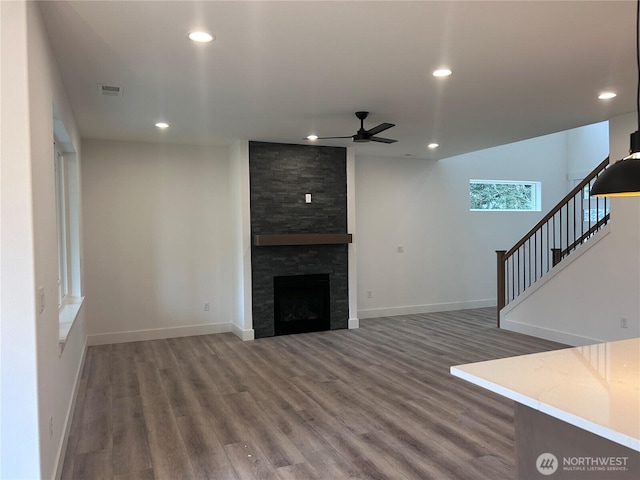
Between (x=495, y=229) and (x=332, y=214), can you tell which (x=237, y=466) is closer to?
(x=332, y=214)

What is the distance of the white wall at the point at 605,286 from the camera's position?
4988 mm

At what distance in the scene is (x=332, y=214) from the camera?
22.4 feet

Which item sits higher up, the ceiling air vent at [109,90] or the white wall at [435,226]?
the ceiling air vent at [109,90]

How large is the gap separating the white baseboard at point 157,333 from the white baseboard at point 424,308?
2.36 metres

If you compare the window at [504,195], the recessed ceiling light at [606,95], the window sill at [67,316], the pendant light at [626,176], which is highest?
the recessed ceiling light at [606,95]

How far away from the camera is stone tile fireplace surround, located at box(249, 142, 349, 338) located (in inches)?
250

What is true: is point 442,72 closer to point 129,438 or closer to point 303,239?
point 303,239

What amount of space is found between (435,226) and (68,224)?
572 centimetres

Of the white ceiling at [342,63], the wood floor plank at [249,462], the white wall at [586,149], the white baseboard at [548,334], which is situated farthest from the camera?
the white wall at [586,149]

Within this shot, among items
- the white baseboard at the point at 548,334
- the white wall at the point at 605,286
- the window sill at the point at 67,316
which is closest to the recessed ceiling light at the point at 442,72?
the white wall at the point at 605,286

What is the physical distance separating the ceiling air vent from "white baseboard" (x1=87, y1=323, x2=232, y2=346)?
3.40 meters

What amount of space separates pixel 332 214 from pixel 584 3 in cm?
453

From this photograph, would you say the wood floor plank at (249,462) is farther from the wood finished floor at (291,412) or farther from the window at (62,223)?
the window at (62,223)

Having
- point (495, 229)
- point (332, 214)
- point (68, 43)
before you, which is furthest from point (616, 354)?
point (495, 229)
